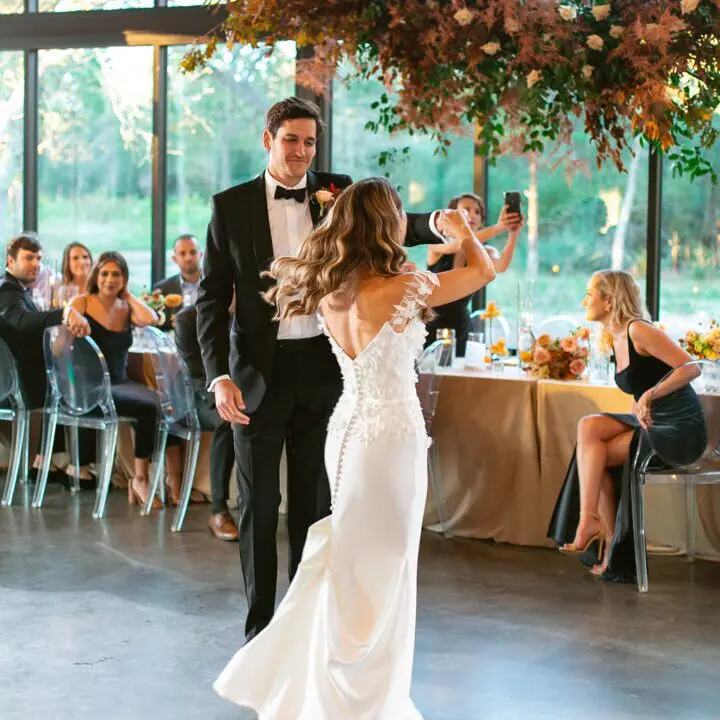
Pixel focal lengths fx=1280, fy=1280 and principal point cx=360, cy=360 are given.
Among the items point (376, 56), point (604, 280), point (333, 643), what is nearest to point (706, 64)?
point (604, 280)

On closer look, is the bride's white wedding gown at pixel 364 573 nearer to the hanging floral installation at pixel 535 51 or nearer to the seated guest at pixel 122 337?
the hanging floral installation at pixel 535 51

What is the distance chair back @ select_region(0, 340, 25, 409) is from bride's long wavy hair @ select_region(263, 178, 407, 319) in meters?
3.99

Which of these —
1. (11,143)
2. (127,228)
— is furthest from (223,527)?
(11,143)

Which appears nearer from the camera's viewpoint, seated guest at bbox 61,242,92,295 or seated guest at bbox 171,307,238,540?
seated guest at bbox 171,307,238,540

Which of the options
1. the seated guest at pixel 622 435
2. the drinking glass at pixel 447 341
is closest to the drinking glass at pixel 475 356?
the drinking glass at pixel 447 341

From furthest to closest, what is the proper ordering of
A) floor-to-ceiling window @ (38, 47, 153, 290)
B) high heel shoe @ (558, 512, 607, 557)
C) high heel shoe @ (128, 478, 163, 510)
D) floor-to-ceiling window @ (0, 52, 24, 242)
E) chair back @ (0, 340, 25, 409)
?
1. floor-to-ceiling window @ (0, 52, 24, 242)
2. floor-to-ceiling window @ (38, 47, 153, 290)
3. chair back @ (0, 340, 25, 409)
4. high heel shoe @ (128, 478, 163, 510)
5. high heel shoe @ (558, 512, 607, 557)

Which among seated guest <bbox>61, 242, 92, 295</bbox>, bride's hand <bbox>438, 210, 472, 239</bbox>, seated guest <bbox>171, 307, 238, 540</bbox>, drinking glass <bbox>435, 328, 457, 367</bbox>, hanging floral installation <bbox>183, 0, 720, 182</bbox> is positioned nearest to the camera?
bride's hand <bbox>438, 210, 472, 239</bbox>

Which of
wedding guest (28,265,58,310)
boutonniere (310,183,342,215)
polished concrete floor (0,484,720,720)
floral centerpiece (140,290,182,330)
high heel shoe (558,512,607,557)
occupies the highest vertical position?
boutonniere (310,183,342,215)

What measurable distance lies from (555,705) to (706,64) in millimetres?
3244

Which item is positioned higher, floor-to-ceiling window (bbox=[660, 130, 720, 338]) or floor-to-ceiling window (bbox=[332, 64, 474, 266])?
floor-to-ceiling window (bbox=[332, 64, 474, 266])

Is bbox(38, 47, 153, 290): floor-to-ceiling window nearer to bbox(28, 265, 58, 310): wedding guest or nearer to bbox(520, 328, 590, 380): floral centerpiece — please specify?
bbox(28, 265, 58, 310): wedding guest

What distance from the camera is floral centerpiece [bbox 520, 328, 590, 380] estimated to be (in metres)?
5.93

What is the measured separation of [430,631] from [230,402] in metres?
1.33

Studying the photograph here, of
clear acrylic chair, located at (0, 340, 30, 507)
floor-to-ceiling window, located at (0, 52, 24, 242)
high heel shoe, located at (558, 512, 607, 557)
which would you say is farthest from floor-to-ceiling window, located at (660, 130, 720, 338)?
floor-to-ceiling window, located at (0, 52, 24, 242)
